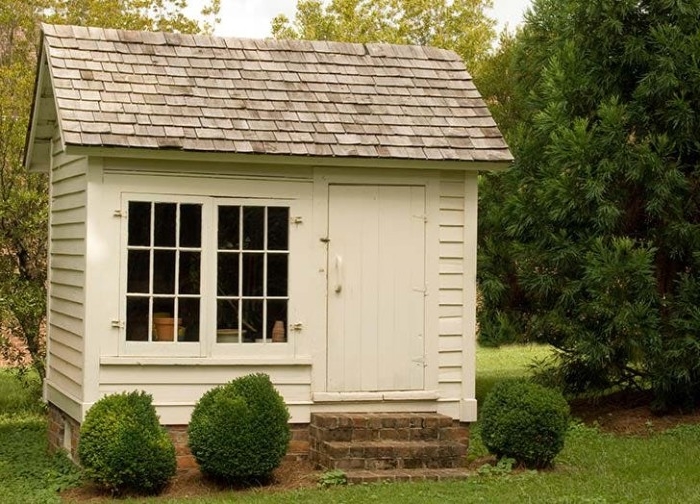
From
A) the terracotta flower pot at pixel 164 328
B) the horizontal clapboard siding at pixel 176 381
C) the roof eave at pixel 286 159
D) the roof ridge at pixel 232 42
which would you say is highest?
the roof ridge at pixel 232 42

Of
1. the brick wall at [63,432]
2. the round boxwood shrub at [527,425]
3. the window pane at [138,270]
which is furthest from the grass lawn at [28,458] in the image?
the round boxwood shrub at [527,425]

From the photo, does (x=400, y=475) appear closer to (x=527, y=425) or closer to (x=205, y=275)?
(x=527, y=425)

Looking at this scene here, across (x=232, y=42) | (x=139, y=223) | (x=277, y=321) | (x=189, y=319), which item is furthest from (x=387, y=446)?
(x=232, y=42)

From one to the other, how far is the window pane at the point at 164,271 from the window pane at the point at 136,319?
0.58 feet

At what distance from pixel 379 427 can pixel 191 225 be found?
2497 mm

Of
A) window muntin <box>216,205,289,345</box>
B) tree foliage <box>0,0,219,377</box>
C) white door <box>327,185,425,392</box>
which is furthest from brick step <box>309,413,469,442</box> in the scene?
tree foliage <box>0,0,219,377</box>

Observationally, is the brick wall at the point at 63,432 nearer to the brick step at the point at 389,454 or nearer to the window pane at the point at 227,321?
the window pane at the point at 227,321

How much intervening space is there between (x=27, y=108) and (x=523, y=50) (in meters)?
6.65

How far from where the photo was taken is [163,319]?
1100 cm

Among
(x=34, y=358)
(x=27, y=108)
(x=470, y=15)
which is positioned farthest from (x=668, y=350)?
(x=470, y=15)

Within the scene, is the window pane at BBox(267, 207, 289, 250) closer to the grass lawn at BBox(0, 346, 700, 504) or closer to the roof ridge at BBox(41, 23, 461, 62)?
the roof ridge at BBox(41, 23, 461, 62)

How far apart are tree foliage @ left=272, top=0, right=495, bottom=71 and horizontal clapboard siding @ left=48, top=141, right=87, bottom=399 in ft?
72.8

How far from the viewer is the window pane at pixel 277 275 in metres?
11.3

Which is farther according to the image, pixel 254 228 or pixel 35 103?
pixel 35 103
